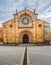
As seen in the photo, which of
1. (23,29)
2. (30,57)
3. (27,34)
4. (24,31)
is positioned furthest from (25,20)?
(30,57)

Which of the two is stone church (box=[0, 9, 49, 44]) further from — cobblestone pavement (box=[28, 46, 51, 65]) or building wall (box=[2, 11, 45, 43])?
cobblestone pavement (box=[28, 46, 51, 65])

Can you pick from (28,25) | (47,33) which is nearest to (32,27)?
(28,25)

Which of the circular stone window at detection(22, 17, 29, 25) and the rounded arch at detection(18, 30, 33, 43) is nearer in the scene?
the rounded arch at detection(18, 30, 33, 43)

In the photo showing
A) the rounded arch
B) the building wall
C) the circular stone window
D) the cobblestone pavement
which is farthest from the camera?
the circular stone window

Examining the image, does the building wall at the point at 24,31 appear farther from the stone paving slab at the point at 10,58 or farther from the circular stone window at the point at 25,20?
the stone paving slab at the point at 10,58

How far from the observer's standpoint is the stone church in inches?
1877

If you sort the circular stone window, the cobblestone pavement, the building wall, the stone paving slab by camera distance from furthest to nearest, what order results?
1. the circular stone window
2. the building wall
3. the stone paving slab
4. the cobblestone pavement

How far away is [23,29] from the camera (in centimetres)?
4788

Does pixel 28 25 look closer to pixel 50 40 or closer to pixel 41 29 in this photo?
pixel 41 29

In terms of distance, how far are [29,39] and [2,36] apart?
6.54m

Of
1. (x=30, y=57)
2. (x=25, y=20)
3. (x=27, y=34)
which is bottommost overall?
(x=30, y=57)

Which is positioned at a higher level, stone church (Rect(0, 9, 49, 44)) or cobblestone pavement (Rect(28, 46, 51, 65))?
stone church (Rect(0, 9, 49, 44))

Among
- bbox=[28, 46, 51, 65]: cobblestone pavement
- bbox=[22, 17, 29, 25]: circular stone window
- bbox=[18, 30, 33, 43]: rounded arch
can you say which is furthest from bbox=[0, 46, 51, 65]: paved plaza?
bbox=[22, 17, 29, 25]: circular stone window

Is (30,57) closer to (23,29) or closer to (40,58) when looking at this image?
(40,58)
